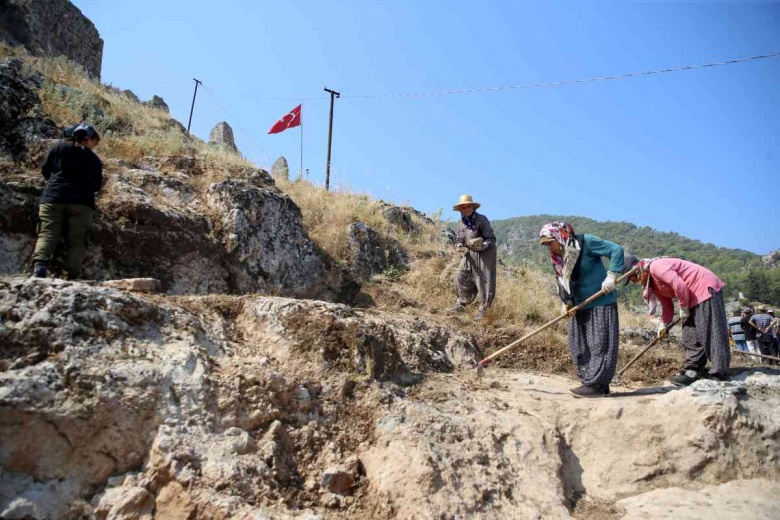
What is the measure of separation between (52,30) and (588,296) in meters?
13.3

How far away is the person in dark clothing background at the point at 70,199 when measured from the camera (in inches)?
148

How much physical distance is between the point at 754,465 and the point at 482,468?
184 cm

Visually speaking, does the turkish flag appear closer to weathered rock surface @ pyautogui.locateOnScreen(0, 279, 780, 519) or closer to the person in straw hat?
the person in straw hat

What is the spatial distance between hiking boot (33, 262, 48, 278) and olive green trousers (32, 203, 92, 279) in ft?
0.26

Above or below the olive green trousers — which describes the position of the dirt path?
below

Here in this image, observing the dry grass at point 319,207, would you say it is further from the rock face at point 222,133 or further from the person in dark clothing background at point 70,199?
the rock face at point 222,133

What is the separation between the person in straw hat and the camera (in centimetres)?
636

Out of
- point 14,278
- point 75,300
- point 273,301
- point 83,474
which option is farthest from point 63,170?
point 83,474

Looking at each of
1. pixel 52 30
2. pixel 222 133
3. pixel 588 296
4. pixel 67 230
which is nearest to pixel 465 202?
pixel 588 296

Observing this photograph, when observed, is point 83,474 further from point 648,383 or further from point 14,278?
point 648,383

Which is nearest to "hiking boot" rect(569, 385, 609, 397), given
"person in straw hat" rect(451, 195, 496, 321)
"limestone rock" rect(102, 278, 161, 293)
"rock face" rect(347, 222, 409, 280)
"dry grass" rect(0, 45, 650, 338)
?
"dry grass" rect(0, 45, 650, 338)

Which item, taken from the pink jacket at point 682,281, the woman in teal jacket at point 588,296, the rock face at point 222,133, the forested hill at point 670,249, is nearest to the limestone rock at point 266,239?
the woman in teal jacket at point 588,296

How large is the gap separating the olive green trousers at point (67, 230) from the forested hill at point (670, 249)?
32996 mm

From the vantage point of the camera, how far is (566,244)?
14.3ft
